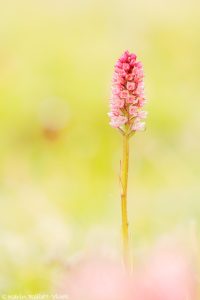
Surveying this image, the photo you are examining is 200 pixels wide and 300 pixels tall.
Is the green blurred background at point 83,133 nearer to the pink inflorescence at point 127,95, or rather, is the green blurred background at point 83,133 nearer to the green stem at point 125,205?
the green stem at point 125,205

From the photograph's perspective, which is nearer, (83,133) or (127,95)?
(127,95)

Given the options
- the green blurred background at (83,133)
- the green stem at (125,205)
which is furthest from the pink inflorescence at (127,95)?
the green blurred background at (83,133)

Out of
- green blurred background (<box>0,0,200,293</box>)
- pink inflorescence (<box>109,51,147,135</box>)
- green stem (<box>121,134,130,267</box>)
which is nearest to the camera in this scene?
pink inflorescence (<box>109,51,147,135</box>)

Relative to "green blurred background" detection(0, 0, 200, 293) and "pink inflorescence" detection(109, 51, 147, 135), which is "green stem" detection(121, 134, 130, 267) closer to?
"pink inflorescence" detection(109, 51, 147, 135)

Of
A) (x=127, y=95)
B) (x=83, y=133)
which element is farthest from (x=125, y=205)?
(x=83, y=133)

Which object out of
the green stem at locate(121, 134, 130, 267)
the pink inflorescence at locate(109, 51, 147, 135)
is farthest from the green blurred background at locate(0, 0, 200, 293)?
the pink inflorescence at locate(109, 51, 147, 135)

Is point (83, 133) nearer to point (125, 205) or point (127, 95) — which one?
point (125, 205)

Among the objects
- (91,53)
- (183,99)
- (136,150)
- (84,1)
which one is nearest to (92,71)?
(91,53)
